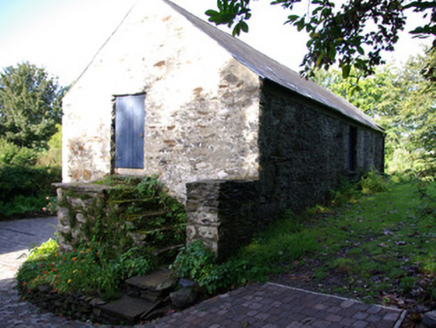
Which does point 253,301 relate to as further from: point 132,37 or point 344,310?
point 132,37

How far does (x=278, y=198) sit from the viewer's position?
7.21m

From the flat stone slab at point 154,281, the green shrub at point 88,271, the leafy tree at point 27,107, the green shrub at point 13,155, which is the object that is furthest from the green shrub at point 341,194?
the leafy tree at point 27,107

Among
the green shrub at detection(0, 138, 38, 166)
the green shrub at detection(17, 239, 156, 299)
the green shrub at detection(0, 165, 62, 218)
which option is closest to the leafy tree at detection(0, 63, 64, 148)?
the green shrub at detection(0, 138, 38, 166)

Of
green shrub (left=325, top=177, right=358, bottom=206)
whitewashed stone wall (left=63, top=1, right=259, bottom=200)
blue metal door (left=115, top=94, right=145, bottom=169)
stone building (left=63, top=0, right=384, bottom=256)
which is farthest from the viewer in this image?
green shrub (left=325, top=177, right=358, bottom=206)

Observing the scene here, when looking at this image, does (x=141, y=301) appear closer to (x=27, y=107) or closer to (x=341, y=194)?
(x=341, y=194)

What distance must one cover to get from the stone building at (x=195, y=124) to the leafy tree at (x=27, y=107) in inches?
1009

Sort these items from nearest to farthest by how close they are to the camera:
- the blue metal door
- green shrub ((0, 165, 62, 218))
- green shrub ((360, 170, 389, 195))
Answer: the blue metal door < green shrub ((360, 170, 389, 195)) < green shrub ((0, 165, 62, 218))

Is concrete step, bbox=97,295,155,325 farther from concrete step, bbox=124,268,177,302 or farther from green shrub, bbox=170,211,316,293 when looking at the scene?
green shrub, bbox=170,211,316,293

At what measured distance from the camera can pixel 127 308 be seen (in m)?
4.75

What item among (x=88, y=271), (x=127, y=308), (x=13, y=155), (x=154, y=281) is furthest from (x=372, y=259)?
(x=13, y=155)

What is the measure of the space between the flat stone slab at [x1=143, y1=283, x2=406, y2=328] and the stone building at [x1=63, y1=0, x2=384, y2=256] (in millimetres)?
1114

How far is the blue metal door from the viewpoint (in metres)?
7.94

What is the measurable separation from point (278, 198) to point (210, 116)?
226 cm

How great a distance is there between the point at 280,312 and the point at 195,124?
425 centimetres
